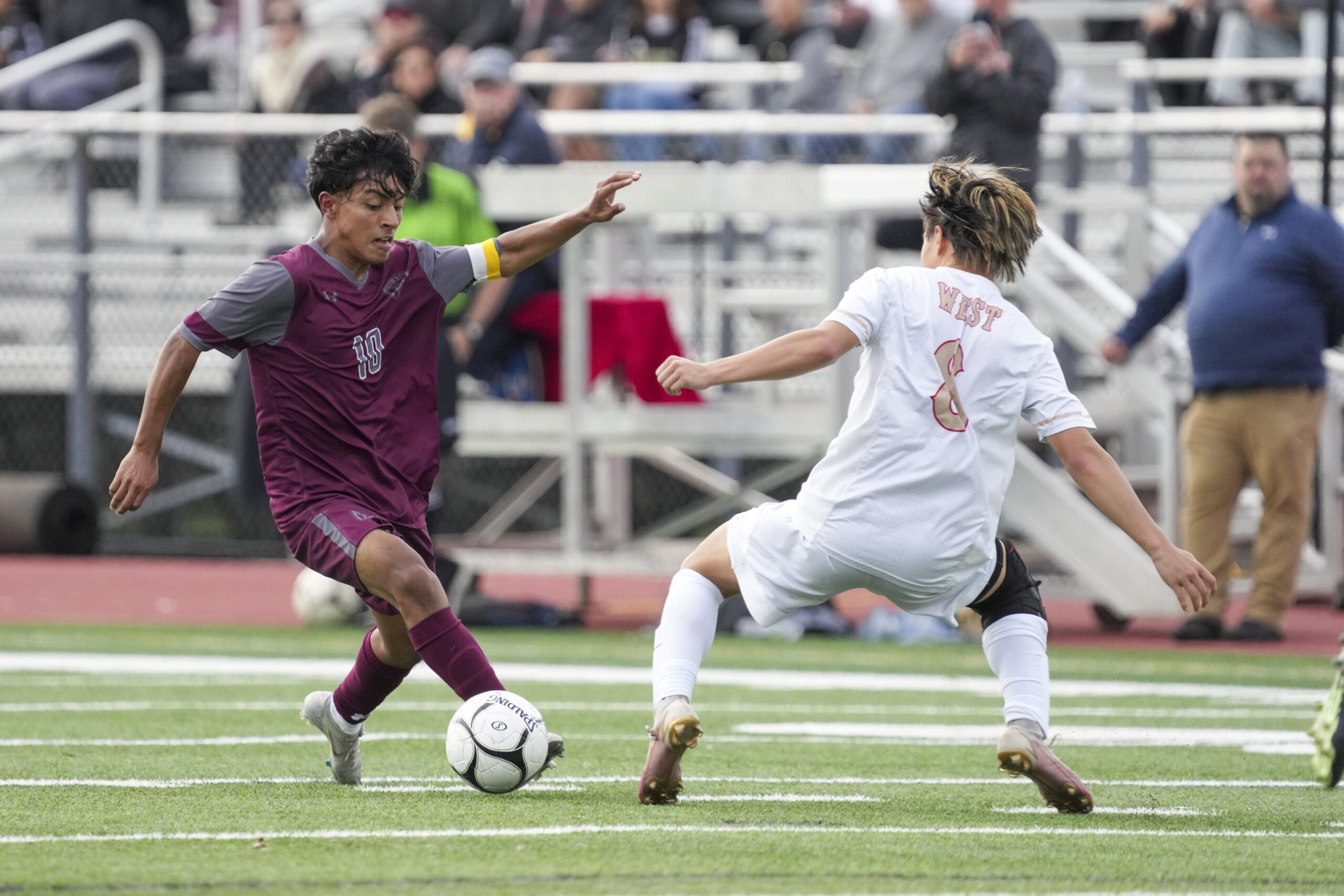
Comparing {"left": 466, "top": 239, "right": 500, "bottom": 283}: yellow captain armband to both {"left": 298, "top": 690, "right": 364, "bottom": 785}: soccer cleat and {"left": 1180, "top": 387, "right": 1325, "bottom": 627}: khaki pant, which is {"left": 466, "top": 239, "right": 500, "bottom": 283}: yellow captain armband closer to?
{"left": 298, "top": 690, "right": 364, "bottom": 785}: soccer cleat

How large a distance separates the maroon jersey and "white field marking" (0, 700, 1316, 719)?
2379 millimetres

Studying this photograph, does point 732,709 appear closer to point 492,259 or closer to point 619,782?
point 619,782

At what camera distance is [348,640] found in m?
10.2

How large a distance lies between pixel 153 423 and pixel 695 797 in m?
1.69

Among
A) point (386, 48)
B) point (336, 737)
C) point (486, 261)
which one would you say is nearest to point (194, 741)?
point (336, 737)

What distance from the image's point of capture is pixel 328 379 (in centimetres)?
526

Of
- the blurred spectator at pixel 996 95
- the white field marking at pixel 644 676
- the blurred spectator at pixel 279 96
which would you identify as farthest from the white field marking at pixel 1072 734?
the blurred spectator at pixel 279 96

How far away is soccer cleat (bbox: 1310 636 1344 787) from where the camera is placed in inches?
206

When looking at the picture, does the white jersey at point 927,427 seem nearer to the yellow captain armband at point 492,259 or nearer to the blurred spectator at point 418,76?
the yellow captain armband at point 492,259

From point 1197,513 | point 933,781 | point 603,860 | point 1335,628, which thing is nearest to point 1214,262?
point 1197,513

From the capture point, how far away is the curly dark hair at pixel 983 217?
4.95 metres

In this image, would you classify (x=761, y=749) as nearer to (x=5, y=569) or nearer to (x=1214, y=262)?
(x=1214, y=262)

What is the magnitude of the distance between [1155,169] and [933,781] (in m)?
9.97

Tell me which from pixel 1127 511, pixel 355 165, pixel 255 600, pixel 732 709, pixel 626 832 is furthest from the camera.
A: pixel 255 600
